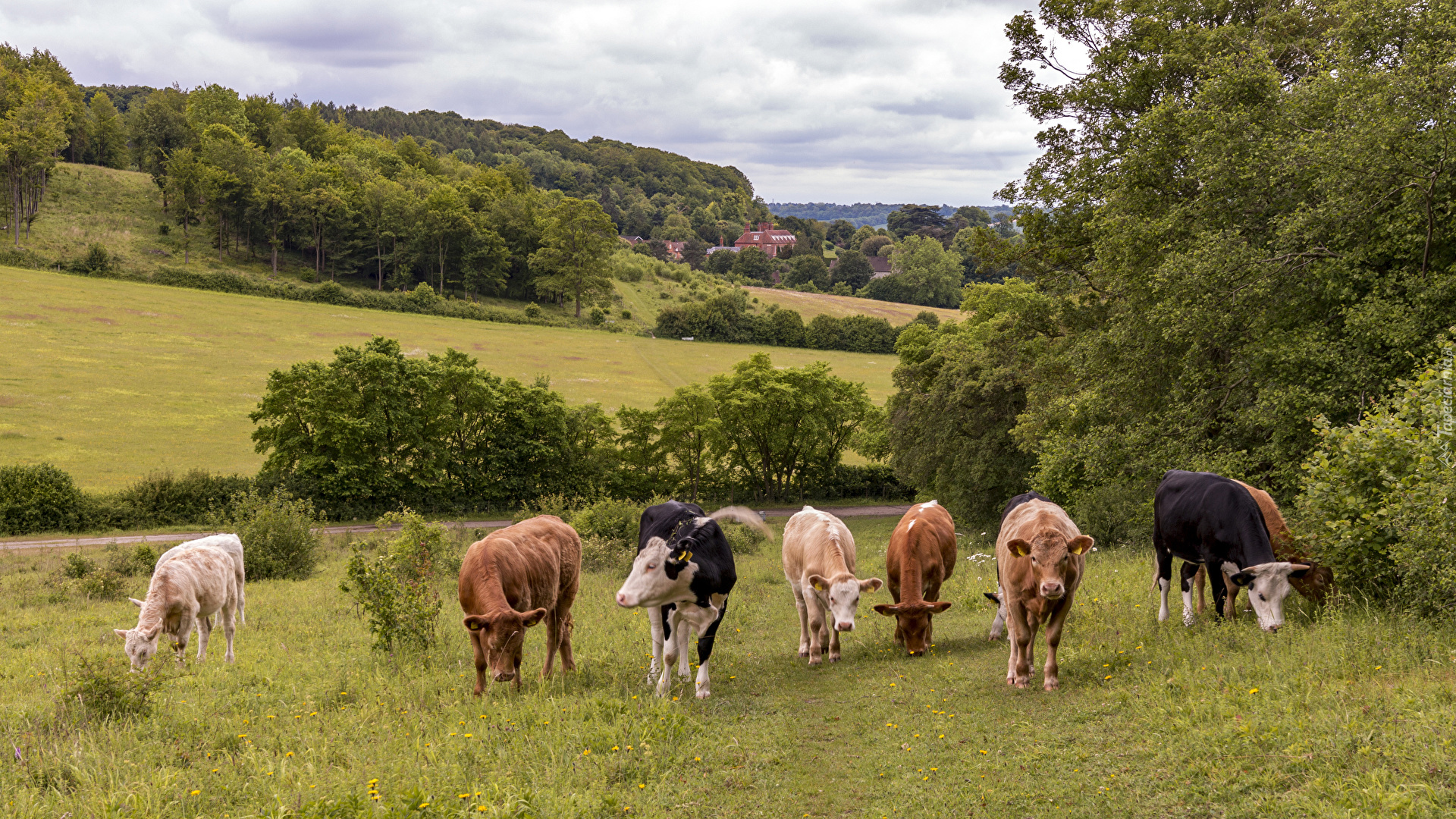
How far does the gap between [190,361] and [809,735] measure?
72420 mm

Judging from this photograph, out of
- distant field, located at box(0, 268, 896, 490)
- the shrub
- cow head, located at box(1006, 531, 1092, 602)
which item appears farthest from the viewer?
distant field, located at box(0, 268, 896, 490)

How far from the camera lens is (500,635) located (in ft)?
32.0

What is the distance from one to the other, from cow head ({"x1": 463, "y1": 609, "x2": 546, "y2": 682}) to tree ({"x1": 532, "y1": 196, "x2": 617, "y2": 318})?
97551 millimetres

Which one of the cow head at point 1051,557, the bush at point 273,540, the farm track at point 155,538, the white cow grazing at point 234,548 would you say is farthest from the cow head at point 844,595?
the bush at point 273,540

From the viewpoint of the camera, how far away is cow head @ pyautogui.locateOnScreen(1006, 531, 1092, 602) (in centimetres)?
962

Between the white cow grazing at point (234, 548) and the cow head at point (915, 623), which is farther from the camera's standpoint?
the white cow grazing at point (234, 548)

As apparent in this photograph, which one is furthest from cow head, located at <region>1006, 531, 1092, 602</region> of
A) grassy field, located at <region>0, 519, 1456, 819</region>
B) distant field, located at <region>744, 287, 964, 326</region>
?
distant field, located at <region>744, 287, 964, 326</region>

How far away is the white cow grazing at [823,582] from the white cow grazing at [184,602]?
8906mm

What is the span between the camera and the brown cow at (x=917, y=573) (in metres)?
11.6

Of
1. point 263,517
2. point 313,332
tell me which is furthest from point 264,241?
point 263,517

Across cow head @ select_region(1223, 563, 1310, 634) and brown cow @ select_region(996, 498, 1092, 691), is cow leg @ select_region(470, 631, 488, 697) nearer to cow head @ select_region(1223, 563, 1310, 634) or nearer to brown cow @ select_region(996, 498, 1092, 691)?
brown cow @ select_region(996, 498, 1092, 691)

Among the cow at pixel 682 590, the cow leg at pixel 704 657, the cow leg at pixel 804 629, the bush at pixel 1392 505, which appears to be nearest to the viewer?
the bush at pixel 1392 505

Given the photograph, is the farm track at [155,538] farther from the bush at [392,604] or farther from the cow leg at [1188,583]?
the bush at [392,604]

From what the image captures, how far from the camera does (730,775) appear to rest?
754cm
